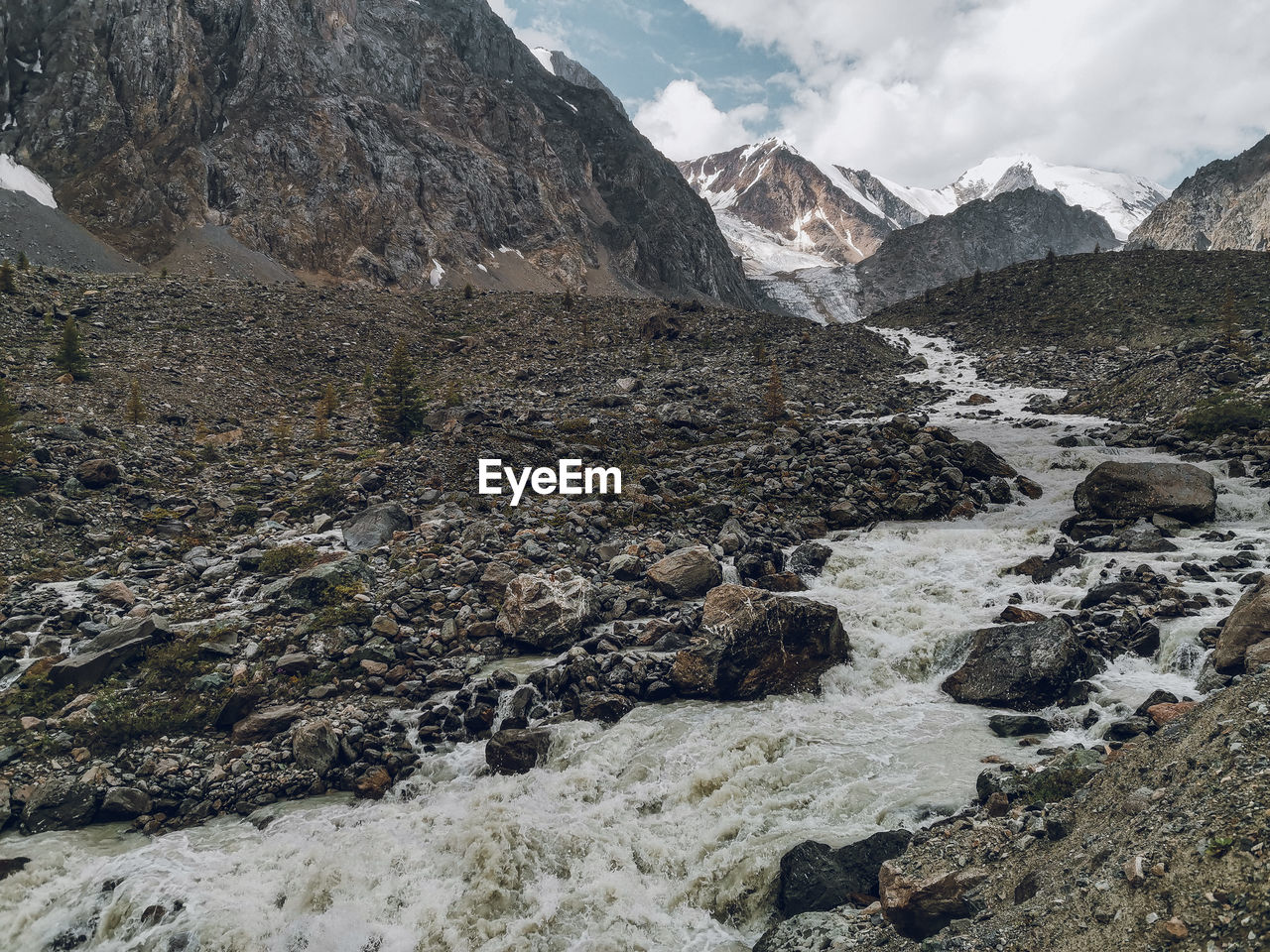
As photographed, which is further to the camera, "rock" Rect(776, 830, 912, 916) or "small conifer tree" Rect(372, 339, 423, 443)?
"small conifer tree" Rect(372, 339, 423, 443)

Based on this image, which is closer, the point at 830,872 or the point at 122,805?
the point at 830,872

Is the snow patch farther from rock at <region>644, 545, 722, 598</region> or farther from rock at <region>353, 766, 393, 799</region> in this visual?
rock at <region>353, 766, 393, 799</region>

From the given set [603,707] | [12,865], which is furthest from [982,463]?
[12,865]

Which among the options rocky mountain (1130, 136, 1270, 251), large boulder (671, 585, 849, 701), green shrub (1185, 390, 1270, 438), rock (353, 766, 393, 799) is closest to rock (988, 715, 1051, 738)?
large boulder (671, 585, 849, 701)

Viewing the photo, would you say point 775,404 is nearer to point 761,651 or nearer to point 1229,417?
point 1229,417

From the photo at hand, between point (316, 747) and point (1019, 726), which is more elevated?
point (1019, 726)

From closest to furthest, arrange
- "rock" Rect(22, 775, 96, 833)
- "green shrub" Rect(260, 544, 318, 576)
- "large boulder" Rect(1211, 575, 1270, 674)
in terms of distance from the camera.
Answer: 1. "rock" Rect(22, 775, 96, 833)
2. "large boulder" Rect(1211, 575, 1270, 674)
3. "green shrub" Rect(260, 544, 318, 576)

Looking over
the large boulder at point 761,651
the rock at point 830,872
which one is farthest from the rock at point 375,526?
the rock at point 830,872

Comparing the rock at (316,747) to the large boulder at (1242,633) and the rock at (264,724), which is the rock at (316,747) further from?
the large boulder at (1242,633)
